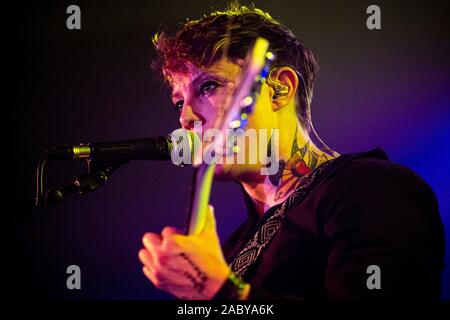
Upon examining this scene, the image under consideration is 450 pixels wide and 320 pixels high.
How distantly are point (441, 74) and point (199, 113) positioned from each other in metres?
1.22

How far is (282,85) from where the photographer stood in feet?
5.65

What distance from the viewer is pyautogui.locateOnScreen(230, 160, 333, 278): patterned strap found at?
4.70 feet

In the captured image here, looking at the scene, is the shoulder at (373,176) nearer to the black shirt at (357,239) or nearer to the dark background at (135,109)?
the black shirt at (357,239)

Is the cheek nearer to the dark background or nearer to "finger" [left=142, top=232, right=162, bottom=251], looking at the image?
the dark background

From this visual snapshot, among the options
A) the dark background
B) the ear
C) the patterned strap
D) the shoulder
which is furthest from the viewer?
the dark background

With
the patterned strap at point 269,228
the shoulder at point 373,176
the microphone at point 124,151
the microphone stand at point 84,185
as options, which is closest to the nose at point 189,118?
the microphone at point 124,151

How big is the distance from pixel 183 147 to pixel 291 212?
498 mm

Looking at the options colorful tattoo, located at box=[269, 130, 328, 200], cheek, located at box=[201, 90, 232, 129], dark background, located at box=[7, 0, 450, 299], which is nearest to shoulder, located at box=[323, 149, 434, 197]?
colorful tattoo, located at box=[269, 130, 328, 200]

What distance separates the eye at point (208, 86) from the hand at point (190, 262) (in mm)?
806

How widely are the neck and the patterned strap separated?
119 millimetres

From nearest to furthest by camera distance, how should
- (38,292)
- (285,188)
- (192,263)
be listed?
(192,263) < (285,188) < (38,292)

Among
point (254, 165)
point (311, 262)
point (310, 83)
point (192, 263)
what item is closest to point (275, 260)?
point (311, 262)

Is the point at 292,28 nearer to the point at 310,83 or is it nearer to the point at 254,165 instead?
the point at 310,83

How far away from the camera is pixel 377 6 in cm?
214
